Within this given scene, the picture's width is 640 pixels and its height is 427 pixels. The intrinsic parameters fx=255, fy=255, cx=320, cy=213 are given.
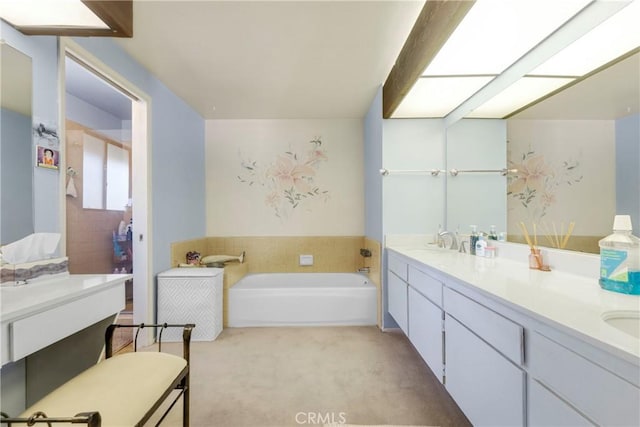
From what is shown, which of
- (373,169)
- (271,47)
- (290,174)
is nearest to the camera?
(271,47)

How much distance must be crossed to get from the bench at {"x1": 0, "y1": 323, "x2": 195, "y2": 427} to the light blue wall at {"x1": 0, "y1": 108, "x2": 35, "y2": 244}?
Result: 851mm

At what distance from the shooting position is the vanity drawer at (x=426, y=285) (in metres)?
1.45

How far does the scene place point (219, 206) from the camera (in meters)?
3.48

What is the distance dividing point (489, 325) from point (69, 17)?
235 centimetres

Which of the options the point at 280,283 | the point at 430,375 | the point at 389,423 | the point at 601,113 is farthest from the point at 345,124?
the point at 389,423

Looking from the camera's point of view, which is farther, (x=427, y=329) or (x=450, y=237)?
(x=450, y=237)

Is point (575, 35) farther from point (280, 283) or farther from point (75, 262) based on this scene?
point (75, 262)

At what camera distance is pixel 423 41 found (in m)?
1.55

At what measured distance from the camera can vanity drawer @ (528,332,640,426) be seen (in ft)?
1.84

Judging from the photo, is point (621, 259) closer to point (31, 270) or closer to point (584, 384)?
point (584, 384)

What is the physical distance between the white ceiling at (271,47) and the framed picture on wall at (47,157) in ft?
3.25

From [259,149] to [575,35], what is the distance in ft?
9.97

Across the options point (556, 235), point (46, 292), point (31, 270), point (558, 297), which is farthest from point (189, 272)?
point (556, 235)

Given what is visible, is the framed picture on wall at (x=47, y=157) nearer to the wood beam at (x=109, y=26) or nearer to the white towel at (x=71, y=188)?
the wood beam at (x=109, y=26)
